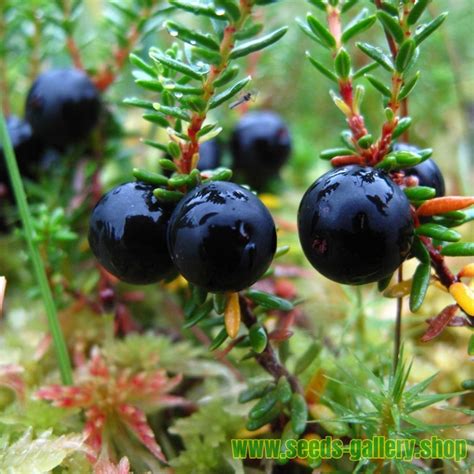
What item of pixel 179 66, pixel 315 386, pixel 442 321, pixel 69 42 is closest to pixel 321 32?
pixel 179 66

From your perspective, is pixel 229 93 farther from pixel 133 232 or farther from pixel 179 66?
pixel 133 232

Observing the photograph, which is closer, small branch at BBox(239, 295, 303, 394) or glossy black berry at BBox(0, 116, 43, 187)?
small branch at BBox(239, 295, 303, 394)

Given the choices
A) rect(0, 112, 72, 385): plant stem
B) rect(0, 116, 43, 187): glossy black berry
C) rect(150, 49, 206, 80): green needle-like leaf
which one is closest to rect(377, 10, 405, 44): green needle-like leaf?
rect(150, 49, 206, 80): green needle-like leaf

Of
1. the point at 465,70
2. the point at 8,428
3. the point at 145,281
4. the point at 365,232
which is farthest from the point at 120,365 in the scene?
the point at 465,70

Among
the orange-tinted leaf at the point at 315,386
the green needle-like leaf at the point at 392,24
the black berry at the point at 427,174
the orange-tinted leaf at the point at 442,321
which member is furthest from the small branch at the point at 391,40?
the orange-tinted leaf at the point at 315,386

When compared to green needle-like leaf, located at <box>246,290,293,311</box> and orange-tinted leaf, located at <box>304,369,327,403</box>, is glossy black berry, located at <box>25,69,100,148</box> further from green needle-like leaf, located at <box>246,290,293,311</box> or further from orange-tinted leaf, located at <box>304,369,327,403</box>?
orange-tinted leaf, located at <box>304,369,327,403</box>

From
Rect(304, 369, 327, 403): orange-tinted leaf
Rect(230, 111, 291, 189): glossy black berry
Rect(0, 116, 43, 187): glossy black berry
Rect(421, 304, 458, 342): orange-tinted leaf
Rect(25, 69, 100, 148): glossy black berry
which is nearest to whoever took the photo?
Rect(421, 304, 458, 342): orange-tinted leaf
